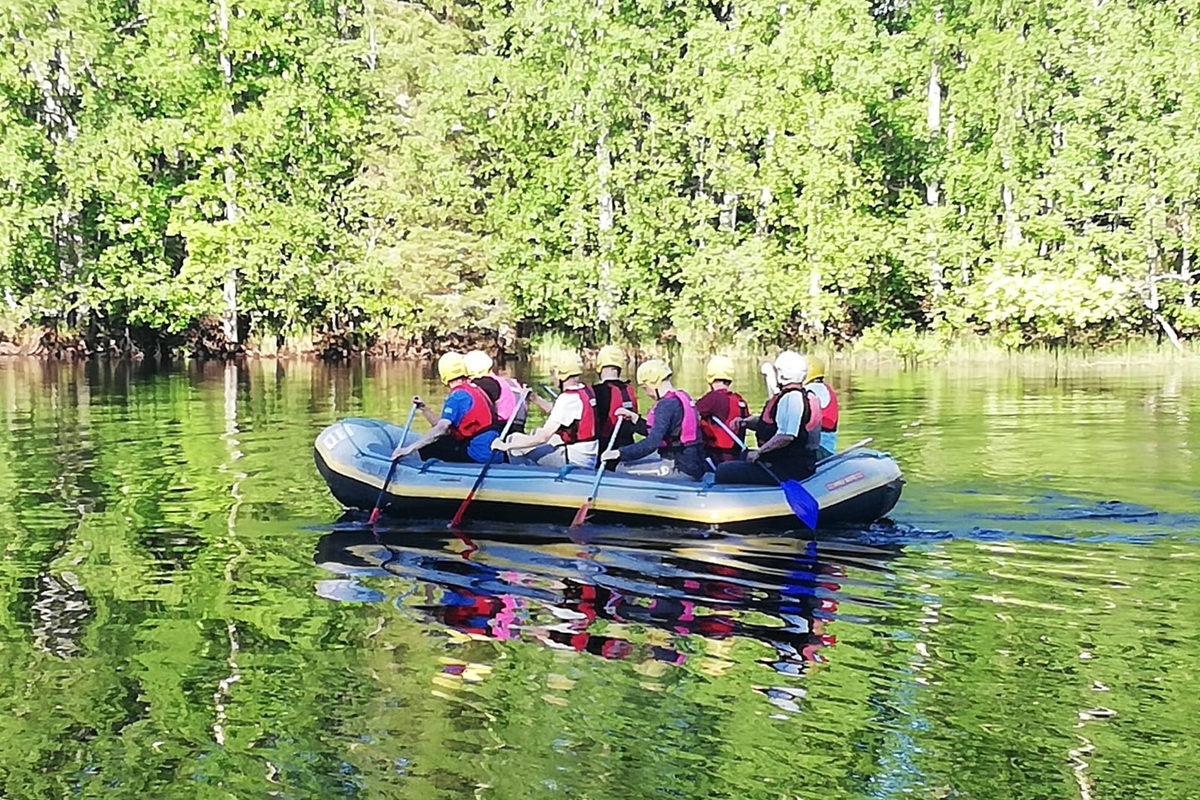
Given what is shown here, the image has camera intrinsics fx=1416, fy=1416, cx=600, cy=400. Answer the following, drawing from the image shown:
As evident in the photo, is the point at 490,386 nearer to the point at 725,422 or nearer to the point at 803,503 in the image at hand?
the point at 725,422

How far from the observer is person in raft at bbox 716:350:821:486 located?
9.72 m

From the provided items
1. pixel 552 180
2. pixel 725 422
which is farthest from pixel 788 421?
pixel 552 180

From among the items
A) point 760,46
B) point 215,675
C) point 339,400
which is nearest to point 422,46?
point 760,46

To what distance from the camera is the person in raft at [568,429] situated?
10.4 metres

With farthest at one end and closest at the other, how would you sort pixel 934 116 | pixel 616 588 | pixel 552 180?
1. pixel 934 116
2. pixel 552 180
3. pixel 616 588

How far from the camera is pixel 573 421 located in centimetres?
1050

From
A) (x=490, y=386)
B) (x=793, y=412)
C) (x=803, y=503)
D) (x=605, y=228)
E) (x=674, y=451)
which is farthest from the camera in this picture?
(x=605, y=228)

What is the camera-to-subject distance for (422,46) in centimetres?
3534

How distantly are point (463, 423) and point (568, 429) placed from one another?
82cm

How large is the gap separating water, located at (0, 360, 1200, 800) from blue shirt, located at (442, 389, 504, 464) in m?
0.98

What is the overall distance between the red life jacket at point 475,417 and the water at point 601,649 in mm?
1071

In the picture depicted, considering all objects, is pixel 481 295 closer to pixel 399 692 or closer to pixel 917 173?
pixel 917 173

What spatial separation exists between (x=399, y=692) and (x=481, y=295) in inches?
1053

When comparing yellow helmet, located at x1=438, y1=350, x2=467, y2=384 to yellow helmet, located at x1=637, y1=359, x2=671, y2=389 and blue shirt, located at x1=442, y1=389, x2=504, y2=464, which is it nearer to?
blue shirt, located at x1=442, y1=389, x2=504, y2=464
